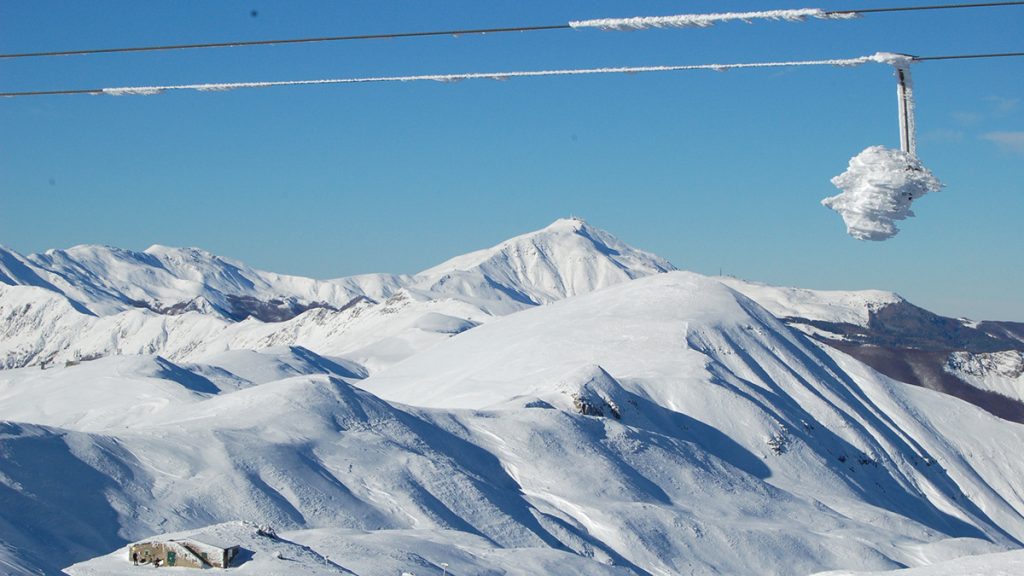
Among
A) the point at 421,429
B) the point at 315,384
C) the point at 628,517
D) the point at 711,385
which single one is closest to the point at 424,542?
the point at 628,517

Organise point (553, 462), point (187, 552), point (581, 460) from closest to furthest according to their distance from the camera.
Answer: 1. point (187, 552)
2. point (553, 462)
3. point (581, 460)

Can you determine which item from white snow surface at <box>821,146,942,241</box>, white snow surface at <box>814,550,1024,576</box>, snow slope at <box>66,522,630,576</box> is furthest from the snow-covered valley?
white snow surface at <box>821,146,942,241</box>

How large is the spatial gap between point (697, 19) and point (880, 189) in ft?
11.2

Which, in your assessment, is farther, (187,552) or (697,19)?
(187,552)

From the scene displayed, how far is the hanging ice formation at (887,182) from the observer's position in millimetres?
13656

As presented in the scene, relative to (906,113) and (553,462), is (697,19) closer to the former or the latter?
(906,113)

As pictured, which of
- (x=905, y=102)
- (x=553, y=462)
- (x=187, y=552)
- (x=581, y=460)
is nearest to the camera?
(x=905, y=102)

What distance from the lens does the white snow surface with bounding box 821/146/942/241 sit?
13727mm

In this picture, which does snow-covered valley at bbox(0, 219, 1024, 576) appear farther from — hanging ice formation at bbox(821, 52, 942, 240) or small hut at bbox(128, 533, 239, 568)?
hanging ice formation at bbox(821, 52, 942, 240)

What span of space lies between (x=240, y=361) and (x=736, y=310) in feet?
261

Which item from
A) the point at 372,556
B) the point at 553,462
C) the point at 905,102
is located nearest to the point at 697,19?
the point at 905,102

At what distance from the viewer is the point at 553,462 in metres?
74.2

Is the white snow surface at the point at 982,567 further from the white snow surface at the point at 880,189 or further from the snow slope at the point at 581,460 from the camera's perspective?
the white snow surface at the point at 880,189

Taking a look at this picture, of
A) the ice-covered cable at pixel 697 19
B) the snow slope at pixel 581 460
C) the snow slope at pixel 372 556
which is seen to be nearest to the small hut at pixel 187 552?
the snow slope at pixel 372 556
